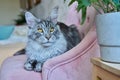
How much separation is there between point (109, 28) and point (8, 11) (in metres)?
5.44

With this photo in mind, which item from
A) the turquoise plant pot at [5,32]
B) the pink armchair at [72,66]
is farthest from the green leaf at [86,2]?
the turquoise plant pot at [5,32]

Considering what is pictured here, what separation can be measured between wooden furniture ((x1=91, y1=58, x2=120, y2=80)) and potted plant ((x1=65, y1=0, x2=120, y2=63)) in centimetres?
3

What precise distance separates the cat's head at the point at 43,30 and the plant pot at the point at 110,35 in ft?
1.82

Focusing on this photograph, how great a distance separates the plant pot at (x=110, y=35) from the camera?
765mm

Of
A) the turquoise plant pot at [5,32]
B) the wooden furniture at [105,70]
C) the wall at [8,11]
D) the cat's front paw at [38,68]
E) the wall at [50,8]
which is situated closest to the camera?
the wooden furniture at [105,70]

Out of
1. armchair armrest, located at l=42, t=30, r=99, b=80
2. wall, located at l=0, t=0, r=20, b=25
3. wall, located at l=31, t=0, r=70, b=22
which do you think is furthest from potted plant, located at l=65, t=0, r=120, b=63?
wall, located at l=0, t=0, r=20, b=25

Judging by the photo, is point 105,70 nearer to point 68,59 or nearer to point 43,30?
point 68,59

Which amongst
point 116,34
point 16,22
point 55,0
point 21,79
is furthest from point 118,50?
point 16,22

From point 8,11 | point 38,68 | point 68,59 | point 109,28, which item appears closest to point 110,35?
point 109,28

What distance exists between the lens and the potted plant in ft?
2.52

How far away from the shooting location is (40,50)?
4.62 ft

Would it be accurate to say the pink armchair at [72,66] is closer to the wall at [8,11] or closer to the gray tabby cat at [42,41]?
the gray tabby cat at [42,41]

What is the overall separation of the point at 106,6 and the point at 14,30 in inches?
110

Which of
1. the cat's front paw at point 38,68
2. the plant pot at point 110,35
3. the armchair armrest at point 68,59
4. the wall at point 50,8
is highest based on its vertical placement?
the wall at point 50,8
